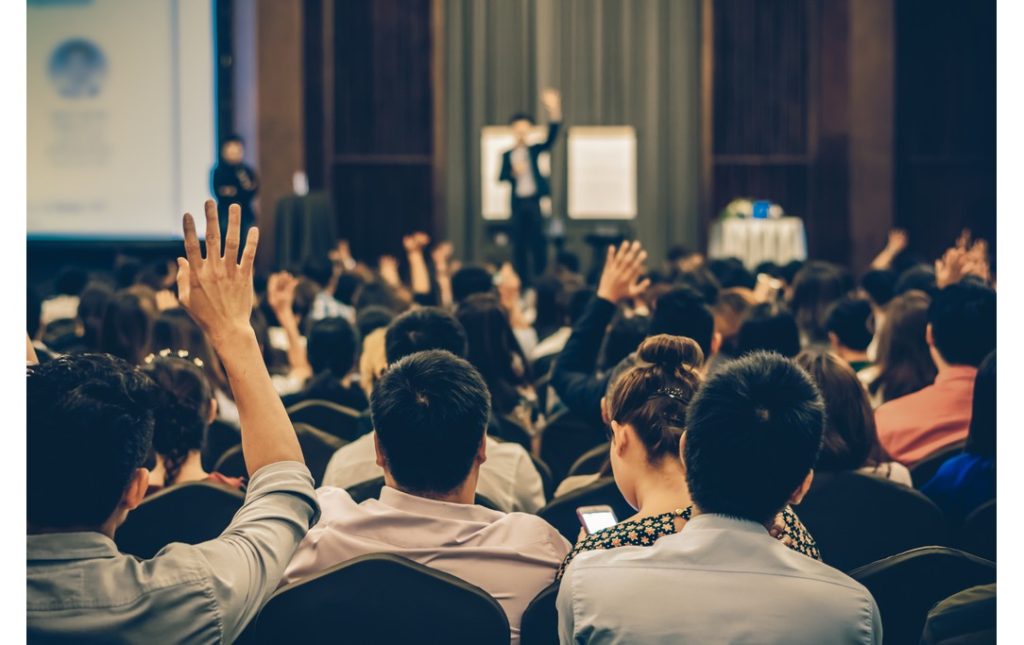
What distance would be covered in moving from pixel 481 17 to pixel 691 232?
3.01m

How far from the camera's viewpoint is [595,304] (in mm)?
3359

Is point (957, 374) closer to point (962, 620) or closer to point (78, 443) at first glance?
point (962, 620)

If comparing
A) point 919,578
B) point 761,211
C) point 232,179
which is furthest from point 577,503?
point 761,211

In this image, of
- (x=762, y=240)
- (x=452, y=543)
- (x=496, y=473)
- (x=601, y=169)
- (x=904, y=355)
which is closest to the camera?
(x=452, y=543)

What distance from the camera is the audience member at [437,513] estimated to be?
77.2 inches

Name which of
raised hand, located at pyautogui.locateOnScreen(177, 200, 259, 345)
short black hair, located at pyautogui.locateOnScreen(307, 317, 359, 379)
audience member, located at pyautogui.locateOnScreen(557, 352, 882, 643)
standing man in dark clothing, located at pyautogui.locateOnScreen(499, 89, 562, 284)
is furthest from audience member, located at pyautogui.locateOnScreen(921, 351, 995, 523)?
standing man in dark clothing, located at pyautogui.locateOnScreen(499, 89, 562, 284)

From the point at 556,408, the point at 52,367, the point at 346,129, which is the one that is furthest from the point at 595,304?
the point at 346,129

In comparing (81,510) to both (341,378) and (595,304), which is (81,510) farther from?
(341,378)

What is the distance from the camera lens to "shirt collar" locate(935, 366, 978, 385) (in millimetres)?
3230

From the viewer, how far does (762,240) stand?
34.0 feet

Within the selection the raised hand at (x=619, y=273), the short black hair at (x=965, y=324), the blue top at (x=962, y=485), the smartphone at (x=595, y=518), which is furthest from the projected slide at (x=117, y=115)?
the smartphone at (x=595, y=518)

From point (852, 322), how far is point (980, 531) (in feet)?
5.51

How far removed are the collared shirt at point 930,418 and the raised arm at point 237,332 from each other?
2007 mm

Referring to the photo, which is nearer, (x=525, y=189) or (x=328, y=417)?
(x=328, y=417)
